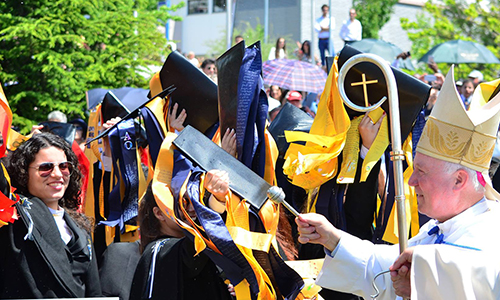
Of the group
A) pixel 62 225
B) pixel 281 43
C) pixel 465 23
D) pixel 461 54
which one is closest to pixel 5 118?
pixel 62 225

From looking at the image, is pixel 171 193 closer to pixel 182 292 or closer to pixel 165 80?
pixel 182 292

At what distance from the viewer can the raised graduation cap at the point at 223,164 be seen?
3430 mm

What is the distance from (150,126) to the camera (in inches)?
182

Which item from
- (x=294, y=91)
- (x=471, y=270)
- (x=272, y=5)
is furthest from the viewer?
(x=272, y=5)

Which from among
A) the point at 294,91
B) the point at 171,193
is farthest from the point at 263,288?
the point at 294,91

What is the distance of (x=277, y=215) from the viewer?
148 inches

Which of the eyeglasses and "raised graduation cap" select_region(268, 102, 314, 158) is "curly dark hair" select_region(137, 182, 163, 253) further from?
"raised graduation cap" select_region(268, 102, 314, 158)

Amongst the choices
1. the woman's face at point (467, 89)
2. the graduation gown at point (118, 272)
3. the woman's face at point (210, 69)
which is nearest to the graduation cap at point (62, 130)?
the woman's face at point (210, 69)

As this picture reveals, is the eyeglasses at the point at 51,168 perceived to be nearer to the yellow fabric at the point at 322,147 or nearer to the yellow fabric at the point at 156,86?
the yellow fabric at the point at 156,86

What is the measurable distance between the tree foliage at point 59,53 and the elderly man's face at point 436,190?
24.6ft

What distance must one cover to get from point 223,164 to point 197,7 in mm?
29130

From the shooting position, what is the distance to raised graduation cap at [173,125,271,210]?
3430 millimetres

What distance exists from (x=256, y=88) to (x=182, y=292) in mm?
1254

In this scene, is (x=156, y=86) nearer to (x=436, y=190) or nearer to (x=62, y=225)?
(x=62, y=225)
